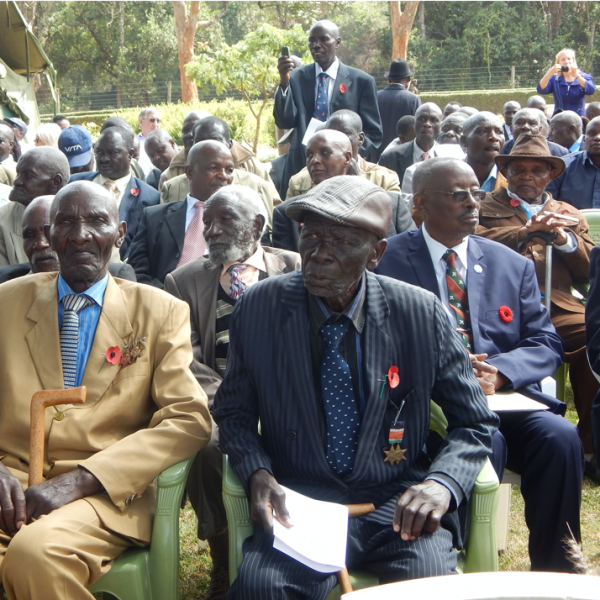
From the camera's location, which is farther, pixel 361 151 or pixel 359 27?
pixel 359 27

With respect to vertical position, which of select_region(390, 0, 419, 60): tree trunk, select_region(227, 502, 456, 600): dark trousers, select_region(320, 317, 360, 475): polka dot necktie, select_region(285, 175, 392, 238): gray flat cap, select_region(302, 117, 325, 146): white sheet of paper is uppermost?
select_region(390, 0, 419, 60): tree trunk

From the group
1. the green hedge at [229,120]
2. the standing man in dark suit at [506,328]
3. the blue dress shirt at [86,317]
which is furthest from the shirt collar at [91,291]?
the green hedge at [229,120]

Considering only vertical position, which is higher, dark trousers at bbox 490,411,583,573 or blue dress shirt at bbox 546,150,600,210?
blue dress shirt at bbox 546,150,600,210

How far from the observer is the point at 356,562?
2.62 m

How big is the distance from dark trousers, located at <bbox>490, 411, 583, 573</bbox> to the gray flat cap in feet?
3.74

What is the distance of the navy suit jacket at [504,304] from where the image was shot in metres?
3.48

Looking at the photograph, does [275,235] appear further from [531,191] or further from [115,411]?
[115,411]

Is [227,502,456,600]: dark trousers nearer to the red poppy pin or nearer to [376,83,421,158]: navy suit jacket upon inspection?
the red poppy pin

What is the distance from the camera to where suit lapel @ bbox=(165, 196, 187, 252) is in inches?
201

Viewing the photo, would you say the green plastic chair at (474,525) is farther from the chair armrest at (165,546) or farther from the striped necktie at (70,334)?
the striped necktie at (70,334)

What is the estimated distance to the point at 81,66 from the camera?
38656 mm

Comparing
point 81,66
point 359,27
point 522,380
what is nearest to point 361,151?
point 522,380

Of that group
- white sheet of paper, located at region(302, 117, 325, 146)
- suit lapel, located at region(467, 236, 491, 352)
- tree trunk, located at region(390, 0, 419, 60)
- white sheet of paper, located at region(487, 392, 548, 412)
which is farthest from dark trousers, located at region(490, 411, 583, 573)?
tree trunk, located at region(390, 0, 419, 60)

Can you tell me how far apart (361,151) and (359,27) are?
37.9 meters
